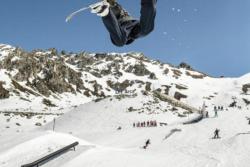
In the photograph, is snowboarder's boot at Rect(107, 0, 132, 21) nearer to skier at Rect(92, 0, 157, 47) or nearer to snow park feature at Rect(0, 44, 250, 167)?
skier at Rect(92, 0, 157, 47)

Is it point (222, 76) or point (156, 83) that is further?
point (222, 76)

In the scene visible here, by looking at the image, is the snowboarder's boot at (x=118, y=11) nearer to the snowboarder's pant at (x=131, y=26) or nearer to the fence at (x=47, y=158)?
the snowboarder's pant at (x=131, y=26)

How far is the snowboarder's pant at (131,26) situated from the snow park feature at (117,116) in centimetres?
977

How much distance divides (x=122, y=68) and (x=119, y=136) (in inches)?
4506

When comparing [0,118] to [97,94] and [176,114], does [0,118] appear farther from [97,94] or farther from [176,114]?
[97,94]

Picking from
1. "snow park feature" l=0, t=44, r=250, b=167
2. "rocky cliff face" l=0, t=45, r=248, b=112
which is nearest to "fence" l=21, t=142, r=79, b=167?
"snow park feature" l=0, t=44, r=250, b=167

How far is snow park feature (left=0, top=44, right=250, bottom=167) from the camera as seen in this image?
18.0m

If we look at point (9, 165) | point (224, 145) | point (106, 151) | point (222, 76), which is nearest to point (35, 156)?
point (9, 165)

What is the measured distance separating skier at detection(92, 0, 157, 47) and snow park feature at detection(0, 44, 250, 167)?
980 centimetres

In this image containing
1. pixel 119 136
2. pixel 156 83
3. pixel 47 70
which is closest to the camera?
pixel 119 136

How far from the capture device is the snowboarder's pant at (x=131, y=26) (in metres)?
6.37

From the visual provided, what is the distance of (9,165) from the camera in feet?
50.9

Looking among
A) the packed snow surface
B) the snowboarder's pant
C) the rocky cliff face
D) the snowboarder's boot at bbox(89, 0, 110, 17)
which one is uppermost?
the rocky cliff face

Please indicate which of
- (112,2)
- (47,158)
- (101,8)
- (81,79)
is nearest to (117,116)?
(47,158)
